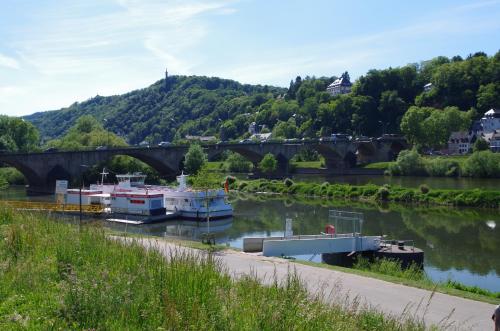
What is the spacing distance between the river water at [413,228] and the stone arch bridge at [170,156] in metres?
24.8

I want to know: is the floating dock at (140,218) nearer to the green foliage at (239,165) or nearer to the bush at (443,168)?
the bush at (443,168)

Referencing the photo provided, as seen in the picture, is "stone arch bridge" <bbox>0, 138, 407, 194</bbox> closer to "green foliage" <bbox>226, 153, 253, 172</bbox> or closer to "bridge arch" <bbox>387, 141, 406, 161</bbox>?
"bridge arch" <bbox>387, 141, 406, 161</bbox>

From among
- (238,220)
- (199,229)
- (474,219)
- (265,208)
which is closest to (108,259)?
(199,229)

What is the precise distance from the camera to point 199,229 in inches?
1521

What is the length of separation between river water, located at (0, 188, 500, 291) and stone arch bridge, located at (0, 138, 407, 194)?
24.8m

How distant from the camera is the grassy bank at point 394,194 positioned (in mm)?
46969

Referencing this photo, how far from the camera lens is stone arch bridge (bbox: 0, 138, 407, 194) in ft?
214

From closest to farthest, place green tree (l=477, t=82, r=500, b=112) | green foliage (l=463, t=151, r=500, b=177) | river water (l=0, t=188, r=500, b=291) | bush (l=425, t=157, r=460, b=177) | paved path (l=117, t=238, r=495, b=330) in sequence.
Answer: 1. paved path (l=117, t=238, r=495, b=330)
2. river water (l=0, t=188, r=500, b=291)
3. green foliage (l=463, t=151, r=500, b=177)
4. bush (l=425, t=157, r=460, b=177)
5. green tree (l=477, t=82, r=500, b=112)

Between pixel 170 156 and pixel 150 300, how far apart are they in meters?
71.5

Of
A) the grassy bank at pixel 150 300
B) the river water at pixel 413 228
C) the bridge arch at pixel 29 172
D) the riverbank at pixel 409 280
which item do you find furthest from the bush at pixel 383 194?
the grassy bank at pixel 150 300

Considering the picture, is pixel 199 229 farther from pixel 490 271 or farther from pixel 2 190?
pixel 2 190

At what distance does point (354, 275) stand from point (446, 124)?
9338 centimetres

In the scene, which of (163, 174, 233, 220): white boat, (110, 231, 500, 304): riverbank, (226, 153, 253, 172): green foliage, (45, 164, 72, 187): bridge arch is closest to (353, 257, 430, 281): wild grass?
(110, 231, 500, 304): riverbank

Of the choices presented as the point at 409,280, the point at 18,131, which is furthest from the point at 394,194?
the point at 18,131
